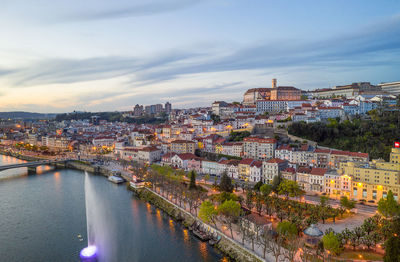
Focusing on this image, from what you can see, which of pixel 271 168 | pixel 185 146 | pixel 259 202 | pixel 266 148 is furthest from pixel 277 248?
pixel 185 146

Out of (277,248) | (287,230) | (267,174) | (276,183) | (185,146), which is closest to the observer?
(277,248)

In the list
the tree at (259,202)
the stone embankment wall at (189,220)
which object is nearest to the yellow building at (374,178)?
the tree at (259,202)

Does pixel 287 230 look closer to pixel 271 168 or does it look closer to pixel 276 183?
pixel 276 183

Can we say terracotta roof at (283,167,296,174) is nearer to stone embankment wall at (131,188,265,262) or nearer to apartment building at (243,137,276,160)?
apartment building at (243,137,276,160)

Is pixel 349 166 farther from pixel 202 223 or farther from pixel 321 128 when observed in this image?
pixel 202 223

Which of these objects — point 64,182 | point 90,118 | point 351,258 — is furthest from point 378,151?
point 90,118

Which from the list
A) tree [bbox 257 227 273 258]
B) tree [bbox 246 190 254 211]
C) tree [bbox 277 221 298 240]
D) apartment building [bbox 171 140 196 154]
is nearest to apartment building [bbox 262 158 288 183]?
tree [bbox 246 190 254 211]
